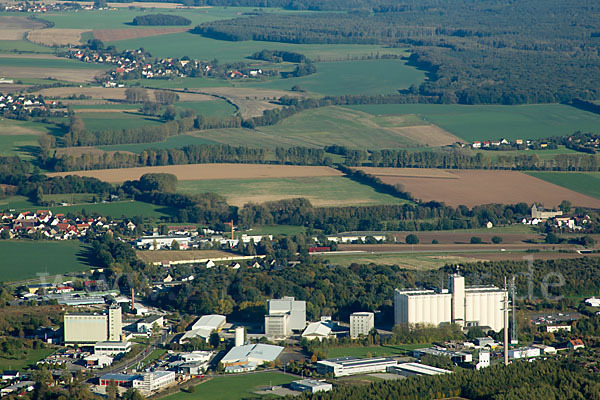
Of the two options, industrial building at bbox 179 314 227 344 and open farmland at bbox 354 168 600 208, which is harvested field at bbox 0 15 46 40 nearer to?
open farmland at bbox 354 168 600 208

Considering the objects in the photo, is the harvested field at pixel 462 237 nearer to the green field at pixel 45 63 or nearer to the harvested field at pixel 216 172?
→ the harvested field at pixel 216 172

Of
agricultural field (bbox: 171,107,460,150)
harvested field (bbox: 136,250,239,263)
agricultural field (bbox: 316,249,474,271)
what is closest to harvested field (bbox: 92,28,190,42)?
agricultural field (bbox: 171,107,460,150)

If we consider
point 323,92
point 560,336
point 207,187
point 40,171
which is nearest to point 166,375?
point 560,336

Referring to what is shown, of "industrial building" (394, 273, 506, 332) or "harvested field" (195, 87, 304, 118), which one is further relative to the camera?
"harvested field" (195, 87, 304, 118)

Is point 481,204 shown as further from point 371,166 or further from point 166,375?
point 166,375

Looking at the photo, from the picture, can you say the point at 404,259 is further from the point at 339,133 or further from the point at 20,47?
the point at 20,47

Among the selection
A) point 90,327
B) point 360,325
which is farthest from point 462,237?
point 90,327

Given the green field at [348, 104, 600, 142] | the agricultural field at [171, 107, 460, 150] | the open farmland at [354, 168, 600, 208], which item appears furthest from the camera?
the green field at [348, 104, 600, 142]
